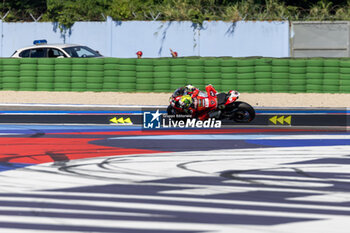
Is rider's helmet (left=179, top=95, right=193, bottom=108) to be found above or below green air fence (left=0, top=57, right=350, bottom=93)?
below

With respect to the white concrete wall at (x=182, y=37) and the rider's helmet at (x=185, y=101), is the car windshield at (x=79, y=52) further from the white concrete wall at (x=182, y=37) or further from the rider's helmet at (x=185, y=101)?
the rider's helmet at (x=185, y=101)

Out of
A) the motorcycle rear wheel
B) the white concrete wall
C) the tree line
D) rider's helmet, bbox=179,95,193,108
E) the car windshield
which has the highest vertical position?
the tree line

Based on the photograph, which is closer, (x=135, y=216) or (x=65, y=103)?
(x=135, y=216)

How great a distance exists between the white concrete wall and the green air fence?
7448 mm

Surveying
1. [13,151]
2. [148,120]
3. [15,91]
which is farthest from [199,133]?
[15,91]

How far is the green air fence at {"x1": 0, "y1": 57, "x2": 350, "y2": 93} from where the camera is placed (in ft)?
71.8

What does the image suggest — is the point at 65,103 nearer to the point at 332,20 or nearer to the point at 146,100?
the point at 146,100

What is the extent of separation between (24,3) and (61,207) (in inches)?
1185

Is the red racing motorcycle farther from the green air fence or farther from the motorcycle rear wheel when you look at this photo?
the green air fence

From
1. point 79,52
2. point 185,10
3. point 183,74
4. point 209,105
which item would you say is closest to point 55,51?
point 79,52

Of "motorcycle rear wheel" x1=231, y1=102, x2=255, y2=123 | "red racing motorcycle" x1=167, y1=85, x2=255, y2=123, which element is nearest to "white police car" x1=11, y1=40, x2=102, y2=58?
"red racing motorcycle" x1=167, y1=85, x2=255, y2=123

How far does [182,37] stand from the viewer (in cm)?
3028

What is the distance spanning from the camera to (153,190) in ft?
26.4

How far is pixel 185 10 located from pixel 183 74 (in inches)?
356
